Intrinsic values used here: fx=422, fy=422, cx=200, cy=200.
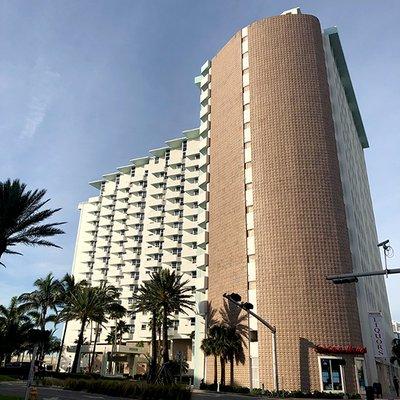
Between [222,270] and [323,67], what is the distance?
1231 inches

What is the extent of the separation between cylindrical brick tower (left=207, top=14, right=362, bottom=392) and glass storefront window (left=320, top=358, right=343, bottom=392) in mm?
287

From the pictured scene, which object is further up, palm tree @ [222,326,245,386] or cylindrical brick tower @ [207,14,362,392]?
cylindrical brick tower @ [207,14,362,392]

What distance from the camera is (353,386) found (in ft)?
138

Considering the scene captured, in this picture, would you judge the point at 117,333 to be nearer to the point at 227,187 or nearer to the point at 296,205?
the point at 227,187

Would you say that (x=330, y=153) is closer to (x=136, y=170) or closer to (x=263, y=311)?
(x=263, y=311)

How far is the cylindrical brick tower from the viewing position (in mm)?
44188

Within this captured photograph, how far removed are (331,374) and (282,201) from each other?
19353 millimetres

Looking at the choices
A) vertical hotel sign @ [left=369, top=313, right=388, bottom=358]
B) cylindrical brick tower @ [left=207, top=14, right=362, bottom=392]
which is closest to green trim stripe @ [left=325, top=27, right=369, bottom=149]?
cylindrical brick tower @ [left=207, top=14, right=362, bottom=392]

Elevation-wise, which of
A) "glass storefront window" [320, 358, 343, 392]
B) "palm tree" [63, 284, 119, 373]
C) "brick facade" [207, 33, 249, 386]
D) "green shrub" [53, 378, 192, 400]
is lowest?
"green shrub" [53, 378, 192, 400]

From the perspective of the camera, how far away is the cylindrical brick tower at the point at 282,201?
4419 cm

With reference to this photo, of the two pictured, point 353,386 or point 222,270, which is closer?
point 353,386

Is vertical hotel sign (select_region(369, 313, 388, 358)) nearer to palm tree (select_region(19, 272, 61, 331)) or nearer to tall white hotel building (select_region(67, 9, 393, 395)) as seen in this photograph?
tall white hotel building (select_region(67, 9, 393, 395))

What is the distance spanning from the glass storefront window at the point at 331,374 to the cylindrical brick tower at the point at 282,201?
287mm

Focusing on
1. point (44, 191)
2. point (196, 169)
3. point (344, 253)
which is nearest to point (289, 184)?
point (344, 253)
